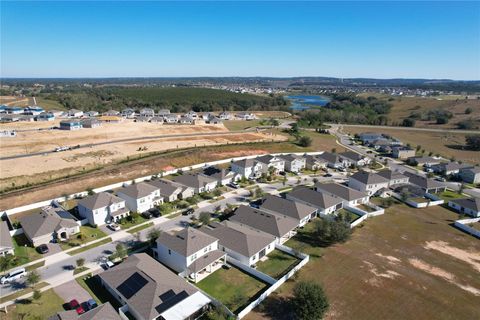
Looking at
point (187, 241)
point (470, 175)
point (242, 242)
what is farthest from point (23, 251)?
point (470, 175)

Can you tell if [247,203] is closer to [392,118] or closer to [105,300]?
[105,300]

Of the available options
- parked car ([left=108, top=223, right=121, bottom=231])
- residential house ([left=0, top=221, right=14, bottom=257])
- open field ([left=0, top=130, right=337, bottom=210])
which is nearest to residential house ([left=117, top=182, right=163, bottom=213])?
parked car ([left=108, top=223, right=121, bottom=231])

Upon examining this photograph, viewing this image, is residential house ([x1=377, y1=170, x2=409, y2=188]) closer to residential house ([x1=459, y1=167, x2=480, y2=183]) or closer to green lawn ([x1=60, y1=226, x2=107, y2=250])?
residential house ([x1=459, y1=167, x2=480, y2=183])

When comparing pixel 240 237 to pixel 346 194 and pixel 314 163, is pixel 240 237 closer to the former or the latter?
pixel 346 194

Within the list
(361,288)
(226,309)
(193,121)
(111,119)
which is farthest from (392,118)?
(226,309)

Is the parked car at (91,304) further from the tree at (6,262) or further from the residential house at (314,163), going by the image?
the residential house at (314,163)

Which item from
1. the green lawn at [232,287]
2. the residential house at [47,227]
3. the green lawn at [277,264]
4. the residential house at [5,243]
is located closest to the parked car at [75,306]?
the green lawn at [232,287]
